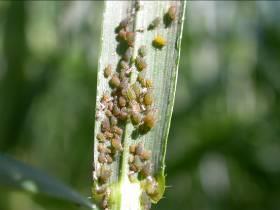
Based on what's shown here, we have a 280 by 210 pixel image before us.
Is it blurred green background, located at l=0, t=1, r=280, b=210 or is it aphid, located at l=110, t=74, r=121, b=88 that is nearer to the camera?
aphid, located at l=110, t=74, r=121, b=88

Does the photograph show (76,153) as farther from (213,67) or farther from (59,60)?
(213,67)

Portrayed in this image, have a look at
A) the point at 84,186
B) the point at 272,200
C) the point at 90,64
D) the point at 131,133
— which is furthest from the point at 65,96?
the point at 131,133

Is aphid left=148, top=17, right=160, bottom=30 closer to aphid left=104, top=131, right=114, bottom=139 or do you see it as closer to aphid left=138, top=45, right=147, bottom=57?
aphid left=138, top=45, right=147, bottom=57

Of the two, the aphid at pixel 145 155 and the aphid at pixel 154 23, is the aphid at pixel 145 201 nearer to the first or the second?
the aphid at pixel 145 155

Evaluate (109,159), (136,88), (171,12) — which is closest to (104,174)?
(109,159)

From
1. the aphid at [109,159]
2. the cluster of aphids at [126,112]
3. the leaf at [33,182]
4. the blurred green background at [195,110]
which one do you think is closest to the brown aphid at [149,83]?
the cluster of aphids at [126,112]

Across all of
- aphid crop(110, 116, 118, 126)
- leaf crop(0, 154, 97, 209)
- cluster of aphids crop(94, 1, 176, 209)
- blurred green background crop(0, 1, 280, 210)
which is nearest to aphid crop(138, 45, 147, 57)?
cluster of aphids crop(94, 1, 176, 209)

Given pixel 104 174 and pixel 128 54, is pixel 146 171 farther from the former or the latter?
pixel 128 54

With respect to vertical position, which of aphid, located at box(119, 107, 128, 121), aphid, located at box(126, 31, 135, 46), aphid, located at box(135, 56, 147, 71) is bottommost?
aphid, located at box(119, 107, 128, 121)
